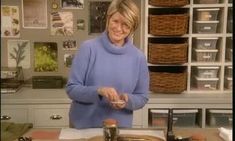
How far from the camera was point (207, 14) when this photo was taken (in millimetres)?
1413

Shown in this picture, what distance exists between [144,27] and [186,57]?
0.64ft

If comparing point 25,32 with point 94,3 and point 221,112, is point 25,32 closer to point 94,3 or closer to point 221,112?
point 94,3

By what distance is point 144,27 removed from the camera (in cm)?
140

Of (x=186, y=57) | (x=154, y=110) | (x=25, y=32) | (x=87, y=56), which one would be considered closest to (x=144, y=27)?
(x=186, y=57)

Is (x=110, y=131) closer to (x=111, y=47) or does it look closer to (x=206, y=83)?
(x=111, y=47)

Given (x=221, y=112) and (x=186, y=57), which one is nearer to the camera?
(x=221, y=112)

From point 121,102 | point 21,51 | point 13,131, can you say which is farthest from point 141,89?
point 21,51

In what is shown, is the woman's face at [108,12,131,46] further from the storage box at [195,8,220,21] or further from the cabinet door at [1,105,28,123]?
the storage box at [195,8,220,21]

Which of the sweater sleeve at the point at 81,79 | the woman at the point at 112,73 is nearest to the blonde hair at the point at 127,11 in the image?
the woman at the point at 112,73

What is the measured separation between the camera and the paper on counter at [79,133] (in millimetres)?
864

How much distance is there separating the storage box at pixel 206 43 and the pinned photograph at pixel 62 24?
19.2 inches

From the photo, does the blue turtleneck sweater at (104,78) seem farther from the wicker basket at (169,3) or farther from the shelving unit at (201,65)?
the wicker basket at (169,3)

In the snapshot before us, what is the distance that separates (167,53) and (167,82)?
109mm

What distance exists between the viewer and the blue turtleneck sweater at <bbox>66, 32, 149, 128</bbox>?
2.87ft
